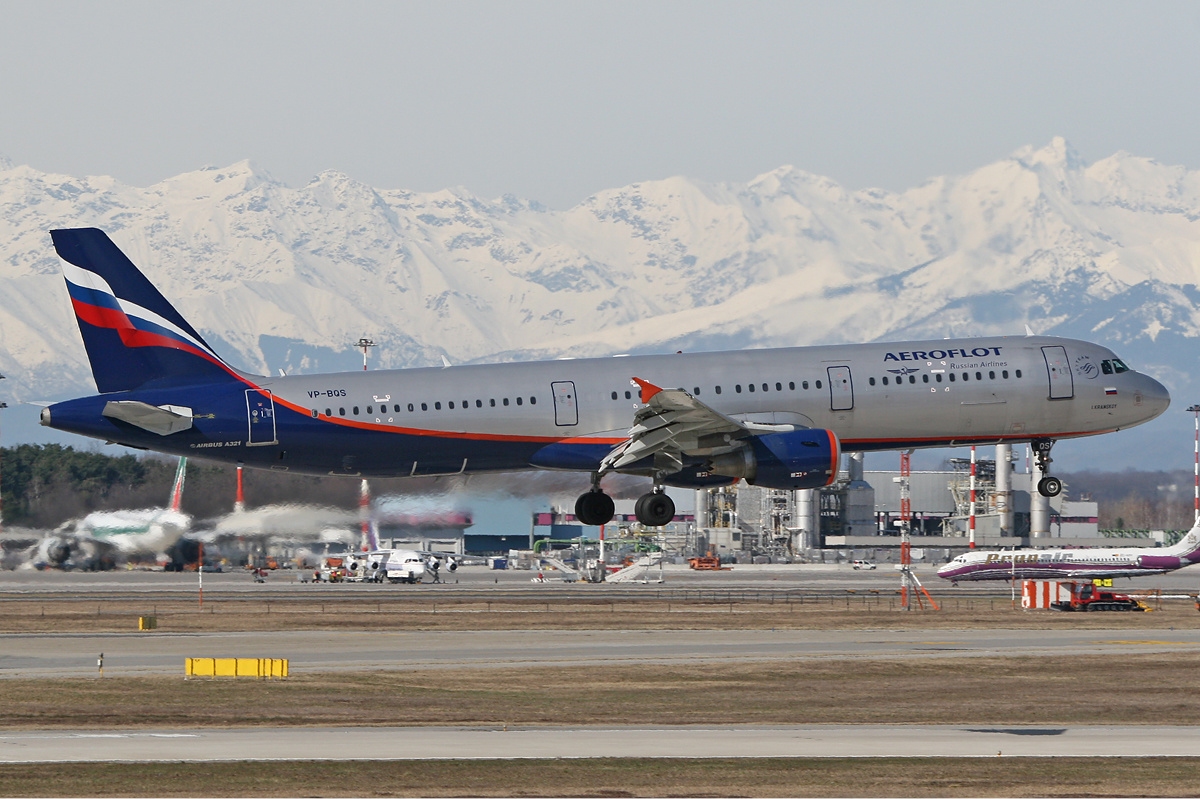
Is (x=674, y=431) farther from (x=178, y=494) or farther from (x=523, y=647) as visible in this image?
(x=178, y=494)

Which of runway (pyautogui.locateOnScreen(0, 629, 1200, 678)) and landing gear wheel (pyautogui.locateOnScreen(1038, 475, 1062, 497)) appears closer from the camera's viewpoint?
runway (pyautogui.locateOnScreen(0, 629, 1200, 678))

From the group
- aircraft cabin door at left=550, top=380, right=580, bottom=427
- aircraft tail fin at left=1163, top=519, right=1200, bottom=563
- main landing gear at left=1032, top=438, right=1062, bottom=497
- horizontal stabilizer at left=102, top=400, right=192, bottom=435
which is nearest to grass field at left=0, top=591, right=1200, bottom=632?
main landing gear at left=1032, top=438, right=1062, bottom=497

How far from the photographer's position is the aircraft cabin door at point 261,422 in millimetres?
55438

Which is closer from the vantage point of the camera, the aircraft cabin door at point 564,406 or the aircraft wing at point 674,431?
the aircraft wing at point 674,431

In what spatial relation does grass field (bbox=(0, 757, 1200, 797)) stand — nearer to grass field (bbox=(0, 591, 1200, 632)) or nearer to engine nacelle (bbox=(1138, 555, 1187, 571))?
grass field (bbox=(0, 591, 1200, 632))

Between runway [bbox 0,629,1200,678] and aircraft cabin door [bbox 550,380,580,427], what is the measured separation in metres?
7.70

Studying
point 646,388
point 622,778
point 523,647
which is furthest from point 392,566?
point 622,778

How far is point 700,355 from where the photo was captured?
58.1 metres

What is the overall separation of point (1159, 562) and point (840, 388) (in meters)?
69.7

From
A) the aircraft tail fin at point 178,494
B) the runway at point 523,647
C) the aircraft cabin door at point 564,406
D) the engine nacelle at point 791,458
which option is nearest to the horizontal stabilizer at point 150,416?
the runway at point 523,647

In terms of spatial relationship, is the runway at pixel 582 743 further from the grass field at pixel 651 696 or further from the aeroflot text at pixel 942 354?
the aeroflot text at pixel 942 354

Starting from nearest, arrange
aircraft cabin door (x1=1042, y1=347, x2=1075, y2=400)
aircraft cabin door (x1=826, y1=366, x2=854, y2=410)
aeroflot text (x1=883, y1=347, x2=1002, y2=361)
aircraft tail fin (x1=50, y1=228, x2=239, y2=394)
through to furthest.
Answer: aircraft tail fin (x1=50, y1=228, x2=239, y2=394) → aircraft cabin door (x1=826, y1=366, x2=854, y2=410) → aeroflot text (x1=883, y1=347, x2=1002, y2=361) → aircraft cabin door (x1=1042, y1=347, x2=1075, y2=400)

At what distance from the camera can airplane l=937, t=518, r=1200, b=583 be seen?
116 m

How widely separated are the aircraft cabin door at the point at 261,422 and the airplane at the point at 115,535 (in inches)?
1370
